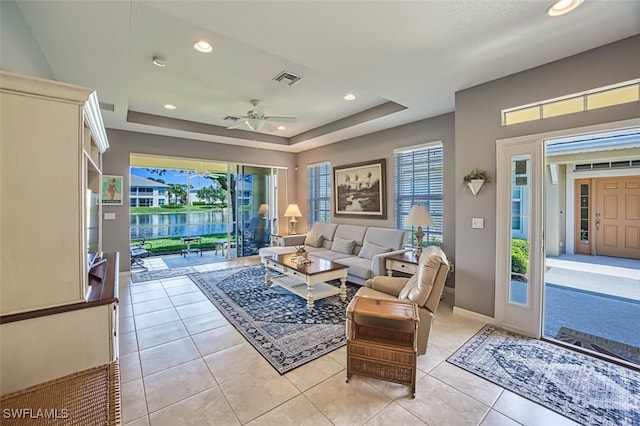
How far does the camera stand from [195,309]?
3.59m

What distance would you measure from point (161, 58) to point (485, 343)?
14.5 ft

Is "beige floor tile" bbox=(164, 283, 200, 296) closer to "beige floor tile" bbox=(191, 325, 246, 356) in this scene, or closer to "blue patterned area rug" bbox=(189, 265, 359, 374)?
"blue patterned area rug" bbox=(189, 265, 359, 374)

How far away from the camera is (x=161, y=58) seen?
9.50 feet

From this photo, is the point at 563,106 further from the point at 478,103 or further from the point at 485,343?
the point at 485,343

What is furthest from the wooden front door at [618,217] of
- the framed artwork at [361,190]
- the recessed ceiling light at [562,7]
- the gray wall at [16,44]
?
the gray wall at [16,44]

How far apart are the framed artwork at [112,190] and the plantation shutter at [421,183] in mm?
5094

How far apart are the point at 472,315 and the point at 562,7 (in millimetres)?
2997

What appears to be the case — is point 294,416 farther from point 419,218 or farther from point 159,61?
point 159,61

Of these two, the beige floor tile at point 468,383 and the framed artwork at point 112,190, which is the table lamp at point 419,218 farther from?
the framed artwork at point 112,190

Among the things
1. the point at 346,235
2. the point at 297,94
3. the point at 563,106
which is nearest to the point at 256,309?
the point at 346,235

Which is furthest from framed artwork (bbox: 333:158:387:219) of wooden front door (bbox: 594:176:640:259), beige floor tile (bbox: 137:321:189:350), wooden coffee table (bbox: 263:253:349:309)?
wooden front door (bbox: 594:176:640:259)

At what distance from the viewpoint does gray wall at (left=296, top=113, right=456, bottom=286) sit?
4195 millimetres

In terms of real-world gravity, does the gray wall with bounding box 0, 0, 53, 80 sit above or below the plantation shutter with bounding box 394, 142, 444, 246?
above

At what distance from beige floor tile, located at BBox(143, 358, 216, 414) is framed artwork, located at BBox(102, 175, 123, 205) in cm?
401
